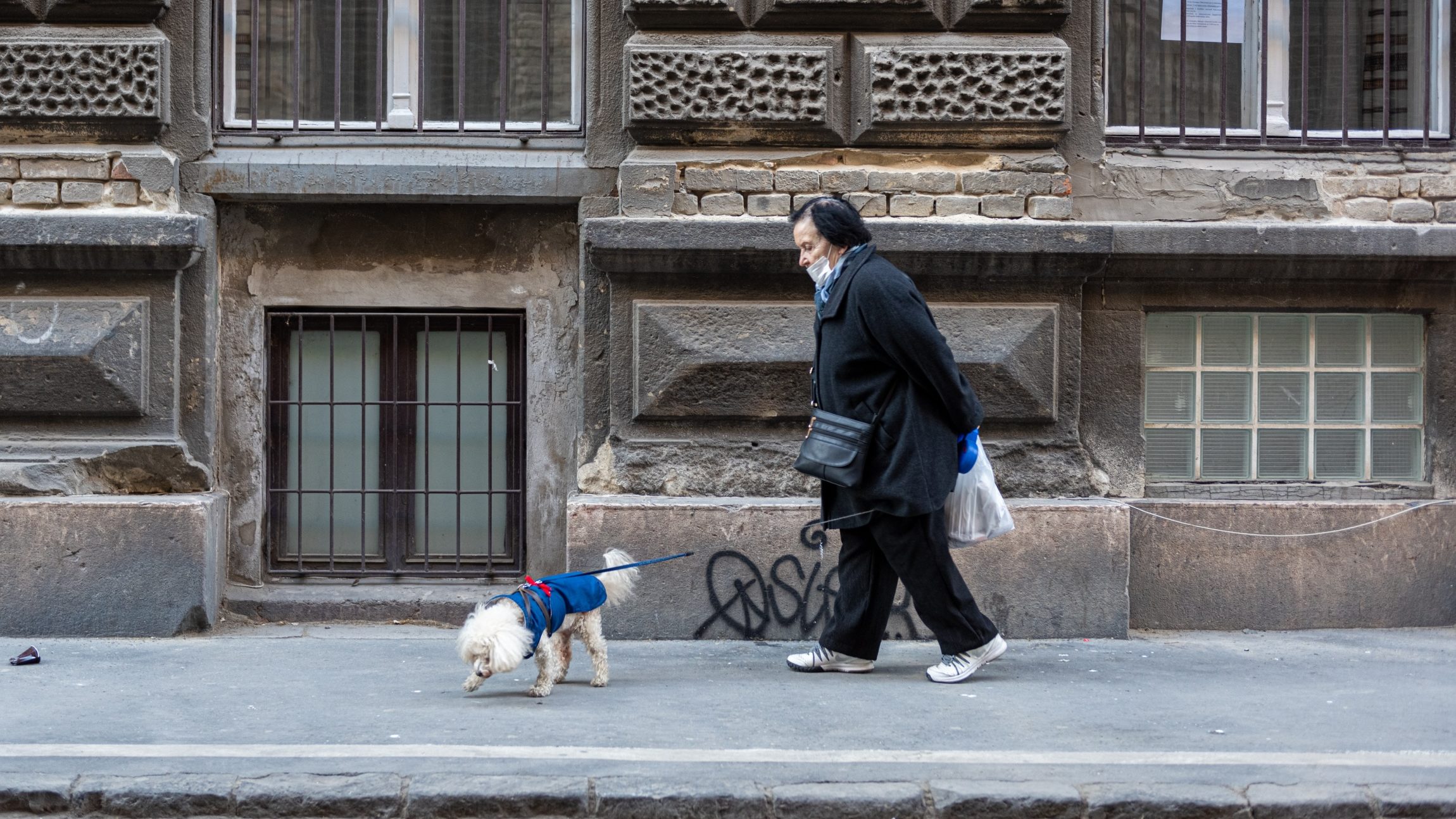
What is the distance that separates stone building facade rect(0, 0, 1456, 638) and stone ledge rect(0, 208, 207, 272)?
0.02 m

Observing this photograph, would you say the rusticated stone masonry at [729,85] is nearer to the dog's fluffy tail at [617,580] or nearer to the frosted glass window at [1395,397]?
the dog's fluffy tail at [617,580]

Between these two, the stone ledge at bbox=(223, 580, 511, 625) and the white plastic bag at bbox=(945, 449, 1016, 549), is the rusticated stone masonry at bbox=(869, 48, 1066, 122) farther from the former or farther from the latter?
the stone ledge at bbox=(223, 580, 511, 625)

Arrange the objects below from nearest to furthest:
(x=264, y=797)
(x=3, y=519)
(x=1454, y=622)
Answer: (x=264, y=797)
(x=3, y=519)
(x=1454, y=622)

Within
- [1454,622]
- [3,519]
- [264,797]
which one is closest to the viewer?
[264,797]

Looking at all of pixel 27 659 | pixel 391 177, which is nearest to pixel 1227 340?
pixel 391 177

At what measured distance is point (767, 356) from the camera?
20.3 ft

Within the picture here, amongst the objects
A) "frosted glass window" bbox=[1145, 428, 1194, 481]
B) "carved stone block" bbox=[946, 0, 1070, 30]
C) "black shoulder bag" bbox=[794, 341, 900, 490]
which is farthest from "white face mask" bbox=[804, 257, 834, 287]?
"frosted glass window" bbox=[1145, 428, 1194, 481]

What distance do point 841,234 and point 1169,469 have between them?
251cm

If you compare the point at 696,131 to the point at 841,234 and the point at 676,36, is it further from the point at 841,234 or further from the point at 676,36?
the point at 841,234

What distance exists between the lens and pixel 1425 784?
12.5 ft

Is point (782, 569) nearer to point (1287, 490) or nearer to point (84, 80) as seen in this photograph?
point (1287, 490)

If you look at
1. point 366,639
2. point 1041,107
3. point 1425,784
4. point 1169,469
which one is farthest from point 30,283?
point 1425,784

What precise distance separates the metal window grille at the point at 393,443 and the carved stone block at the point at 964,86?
2.05m

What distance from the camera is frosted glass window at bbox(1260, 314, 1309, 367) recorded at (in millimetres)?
6699
